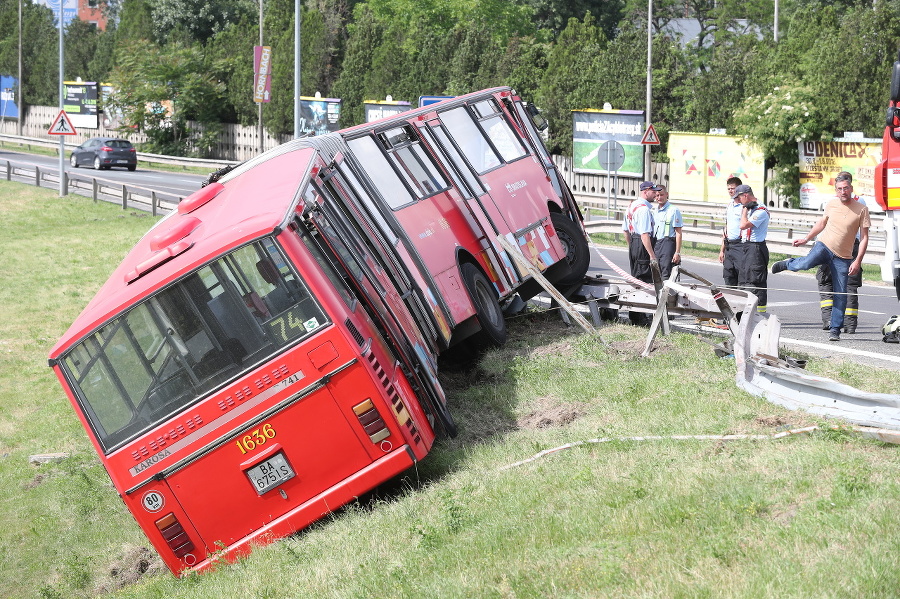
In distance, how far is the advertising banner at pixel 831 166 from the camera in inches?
1216

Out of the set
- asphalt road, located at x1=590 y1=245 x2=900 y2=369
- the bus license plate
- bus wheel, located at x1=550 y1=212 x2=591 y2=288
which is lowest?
asphalt road, located at x1=590 y1=245 x2=900 y2=369

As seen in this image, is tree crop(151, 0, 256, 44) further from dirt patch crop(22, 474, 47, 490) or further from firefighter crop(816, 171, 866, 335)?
firefighter crop(816, 171, 866, 335)

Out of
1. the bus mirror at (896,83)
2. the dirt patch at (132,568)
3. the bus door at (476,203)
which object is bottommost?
the dirt patch at (132,568)

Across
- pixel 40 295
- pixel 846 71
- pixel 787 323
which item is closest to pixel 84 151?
pixel 40 295

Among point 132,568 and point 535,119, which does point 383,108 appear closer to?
point 535,119

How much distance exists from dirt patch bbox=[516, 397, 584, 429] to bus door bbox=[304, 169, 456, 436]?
2.36 feet

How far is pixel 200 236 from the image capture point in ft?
28.3

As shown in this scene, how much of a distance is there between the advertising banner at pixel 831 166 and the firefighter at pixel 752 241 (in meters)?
18.2

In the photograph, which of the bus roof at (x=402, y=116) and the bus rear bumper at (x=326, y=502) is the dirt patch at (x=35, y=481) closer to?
the bus rear bumper at (x=326, y=502)

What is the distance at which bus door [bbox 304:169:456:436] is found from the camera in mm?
8867

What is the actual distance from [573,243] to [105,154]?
37.6 metres

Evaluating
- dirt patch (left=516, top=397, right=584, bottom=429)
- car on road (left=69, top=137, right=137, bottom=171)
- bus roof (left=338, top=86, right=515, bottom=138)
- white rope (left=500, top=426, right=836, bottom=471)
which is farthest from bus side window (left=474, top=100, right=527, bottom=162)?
car on road (left=69, top=137, right=137, bottom=171)

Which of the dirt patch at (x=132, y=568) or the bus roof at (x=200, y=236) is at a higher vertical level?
the bus roof at (x=200, y=236)

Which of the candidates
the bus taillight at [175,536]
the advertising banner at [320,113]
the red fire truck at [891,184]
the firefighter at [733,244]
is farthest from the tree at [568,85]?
the bus taillight at [175,536]
